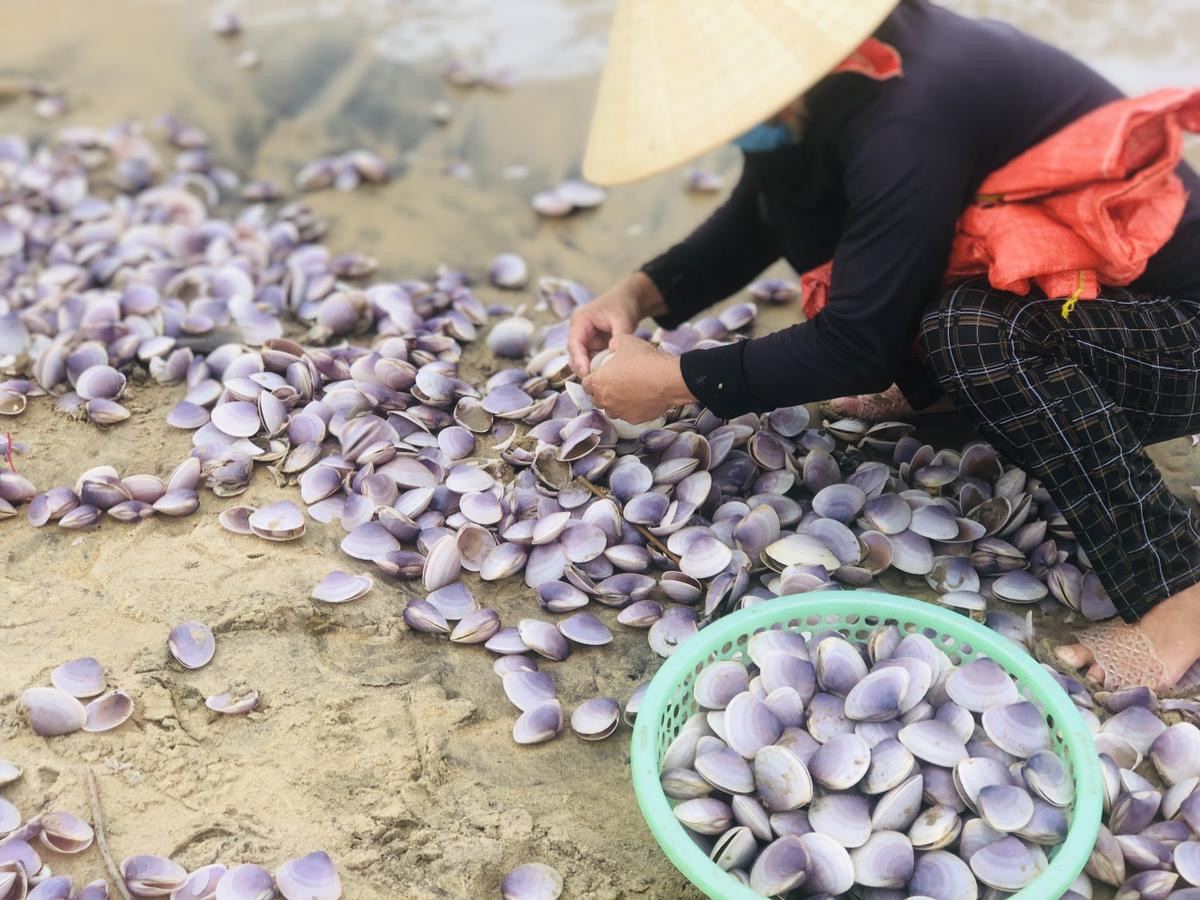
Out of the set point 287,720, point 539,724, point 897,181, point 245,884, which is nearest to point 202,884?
point 245,884

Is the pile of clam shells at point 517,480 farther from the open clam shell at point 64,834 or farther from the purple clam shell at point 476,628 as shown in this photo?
the open clam shell at point 64,834

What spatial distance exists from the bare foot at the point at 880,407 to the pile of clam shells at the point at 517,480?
2.0 inches

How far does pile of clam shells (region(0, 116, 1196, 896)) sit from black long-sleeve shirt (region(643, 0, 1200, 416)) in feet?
0.90

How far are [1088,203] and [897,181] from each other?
0.28 m

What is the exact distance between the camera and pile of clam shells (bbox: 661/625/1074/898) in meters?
1.35

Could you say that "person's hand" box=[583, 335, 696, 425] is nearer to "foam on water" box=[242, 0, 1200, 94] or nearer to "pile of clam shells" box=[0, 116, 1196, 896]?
"pile of clam shells" box=[0, 116, 1196, 896]

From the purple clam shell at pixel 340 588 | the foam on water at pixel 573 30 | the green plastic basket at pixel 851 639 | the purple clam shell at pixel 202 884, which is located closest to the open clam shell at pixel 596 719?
the green plastic basket at pixel 851 639

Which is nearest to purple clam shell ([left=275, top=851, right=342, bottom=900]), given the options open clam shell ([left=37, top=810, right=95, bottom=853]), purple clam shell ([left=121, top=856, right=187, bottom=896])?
purple clam shell ([left=121, top=856, right=187, bottom=896])

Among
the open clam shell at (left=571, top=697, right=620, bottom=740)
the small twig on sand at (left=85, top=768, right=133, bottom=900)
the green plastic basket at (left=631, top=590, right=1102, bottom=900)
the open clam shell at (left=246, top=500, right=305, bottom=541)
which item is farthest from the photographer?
the open clam shell at (left=246, top=500, right=305, bottom=541)

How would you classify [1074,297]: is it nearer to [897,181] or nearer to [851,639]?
[897,181]

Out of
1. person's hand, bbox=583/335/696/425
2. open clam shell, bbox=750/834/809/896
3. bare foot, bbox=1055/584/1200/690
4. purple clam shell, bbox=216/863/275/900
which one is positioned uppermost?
person's hand, bbox=583/335/696/425

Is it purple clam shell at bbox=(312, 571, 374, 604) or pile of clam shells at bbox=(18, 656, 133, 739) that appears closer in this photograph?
pile of clam shells at bbox=(18, 656, 133, 739)

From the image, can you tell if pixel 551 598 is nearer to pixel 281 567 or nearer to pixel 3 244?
pixel 281 567

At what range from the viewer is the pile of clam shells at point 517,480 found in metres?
1.75
